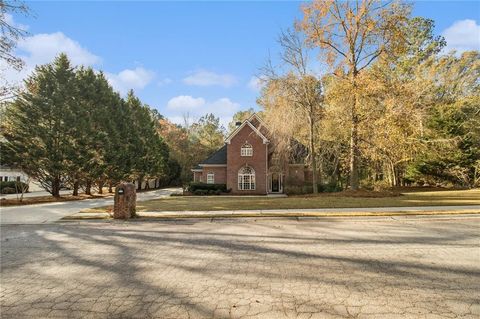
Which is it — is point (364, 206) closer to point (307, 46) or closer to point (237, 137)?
point (307, 46)

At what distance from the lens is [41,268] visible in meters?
6.18

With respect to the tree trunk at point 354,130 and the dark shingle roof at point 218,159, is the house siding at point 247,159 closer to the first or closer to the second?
the dark shingle roof at point 218,159

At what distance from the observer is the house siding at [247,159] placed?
34.7m

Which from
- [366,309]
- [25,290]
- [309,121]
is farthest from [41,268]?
[309,121]

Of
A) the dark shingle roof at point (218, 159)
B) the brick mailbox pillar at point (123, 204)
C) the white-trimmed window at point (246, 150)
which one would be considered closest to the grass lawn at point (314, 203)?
the brick mailbox pillar at point (123, 204)

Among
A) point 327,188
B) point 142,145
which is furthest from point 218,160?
point 327,188

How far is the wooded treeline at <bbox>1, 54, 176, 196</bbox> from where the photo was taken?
25.0 m

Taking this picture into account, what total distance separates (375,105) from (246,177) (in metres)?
16.7

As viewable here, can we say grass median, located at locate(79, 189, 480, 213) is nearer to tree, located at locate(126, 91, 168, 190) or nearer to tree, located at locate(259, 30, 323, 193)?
tree, located at locate(259, 30, 323, 193)

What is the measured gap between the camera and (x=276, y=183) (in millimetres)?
36844

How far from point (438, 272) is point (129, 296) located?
5.12 m

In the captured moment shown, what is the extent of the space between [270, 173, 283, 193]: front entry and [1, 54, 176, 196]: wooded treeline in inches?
677

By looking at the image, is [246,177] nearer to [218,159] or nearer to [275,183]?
[275,183]

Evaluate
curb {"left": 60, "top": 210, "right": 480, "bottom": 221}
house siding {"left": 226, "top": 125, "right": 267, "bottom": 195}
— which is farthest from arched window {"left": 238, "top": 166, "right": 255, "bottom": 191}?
curb {"left": 60, "top": 210, "right": 480, "bottom": 221}
